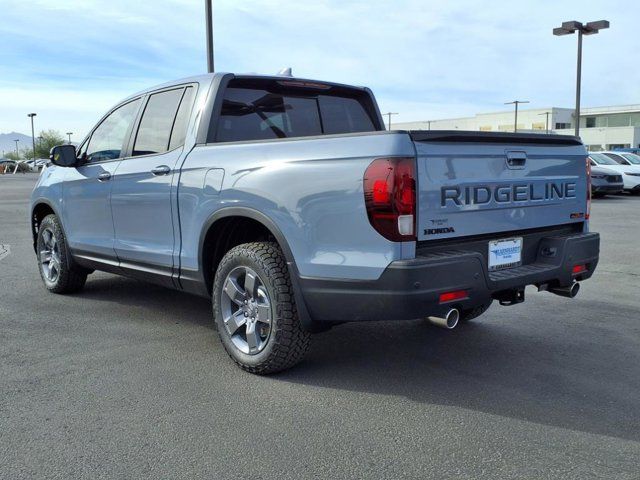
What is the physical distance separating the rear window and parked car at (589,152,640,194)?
1864cm

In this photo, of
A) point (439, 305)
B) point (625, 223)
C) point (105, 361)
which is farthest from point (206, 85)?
point (625, 223)

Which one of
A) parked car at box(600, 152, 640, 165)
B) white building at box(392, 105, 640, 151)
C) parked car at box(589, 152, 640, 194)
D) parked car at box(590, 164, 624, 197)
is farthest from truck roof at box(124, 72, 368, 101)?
white building at box(392, 105, 640, 151)

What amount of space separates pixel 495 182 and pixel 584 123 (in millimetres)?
95693

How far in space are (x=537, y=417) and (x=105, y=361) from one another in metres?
2.77

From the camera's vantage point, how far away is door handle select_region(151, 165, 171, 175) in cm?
477

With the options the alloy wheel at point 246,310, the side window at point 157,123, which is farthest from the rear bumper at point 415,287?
the side window at point 157,123

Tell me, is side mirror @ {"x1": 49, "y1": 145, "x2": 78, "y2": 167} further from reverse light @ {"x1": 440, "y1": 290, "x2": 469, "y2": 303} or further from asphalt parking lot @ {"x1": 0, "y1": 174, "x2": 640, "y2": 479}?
reverse light @ {"x1": 440, "y1": 290, "x2": 469, "y2": 303}

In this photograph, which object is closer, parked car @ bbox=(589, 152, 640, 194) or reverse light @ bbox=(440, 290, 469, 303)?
reverse light @ bbox=(440, 290, 469, 303)

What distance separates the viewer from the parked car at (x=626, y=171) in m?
22.0

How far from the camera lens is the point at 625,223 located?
521 inches

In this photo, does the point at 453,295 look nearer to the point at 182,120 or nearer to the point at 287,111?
the point at 287,111

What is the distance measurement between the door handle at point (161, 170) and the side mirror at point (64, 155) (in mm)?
1483

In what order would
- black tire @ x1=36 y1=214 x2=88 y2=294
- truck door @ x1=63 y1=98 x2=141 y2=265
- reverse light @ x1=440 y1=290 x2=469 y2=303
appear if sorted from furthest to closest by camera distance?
black tire @ x1=36 y1=214 x2=88 y2=294, truck door @ x1=63 y1=98 x2=141 y2=265, reverse light @ x1=440 y1=290 x2=469 y2=303

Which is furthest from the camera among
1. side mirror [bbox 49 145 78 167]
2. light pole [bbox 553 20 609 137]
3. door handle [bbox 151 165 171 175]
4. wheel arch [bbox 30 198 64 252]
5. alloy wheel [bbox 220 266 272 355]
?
light pole [bbox 553 20 609 137]
